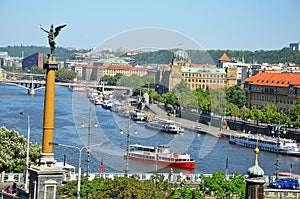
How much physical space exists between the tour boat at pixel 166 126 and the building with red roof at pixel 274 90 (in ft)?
33.7

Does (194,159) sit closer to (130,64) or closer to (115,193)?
(115,193)

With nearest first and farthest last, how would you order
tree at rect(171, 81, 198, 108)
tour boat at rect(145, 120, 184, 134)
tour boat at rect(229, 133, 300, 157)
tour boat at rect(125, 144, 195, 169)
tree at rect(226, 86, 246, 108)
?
tour boat at rect(125, 144, 195, 169), tour boat at rect(229, 133, 300, 157), tour boat at rect(145, 120, 184, 134), tree at rect(171, 81, 198, 108), tree at rect(226, 86, 246, 108)

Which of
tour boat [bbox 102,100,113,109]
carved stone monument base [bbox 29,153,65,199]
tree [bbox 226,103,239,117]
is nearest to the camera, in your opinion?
carved stone monument base [bbox 29,153,65,199]

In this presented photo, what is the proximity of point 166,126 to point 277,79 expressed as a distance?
572 inches

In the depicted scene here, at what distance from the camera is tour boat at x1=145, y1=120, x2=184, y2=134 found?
4678 centimetres

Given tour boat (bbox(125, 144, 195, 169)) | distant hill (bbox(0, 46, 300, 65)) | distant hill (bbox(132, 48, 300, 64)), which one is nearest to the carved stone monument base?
tour boat (bbox(125, 144, 195, 169))

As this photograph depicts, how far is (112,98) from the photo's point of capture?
71.7 metres

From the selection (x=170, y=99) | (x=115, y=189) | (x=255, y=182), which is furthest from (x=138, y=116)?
(x=255, y=182)

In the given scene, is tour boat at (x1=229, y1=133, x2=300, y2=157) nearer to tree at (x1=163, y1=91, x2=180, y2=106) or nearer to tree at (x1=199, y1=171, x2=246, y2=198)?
tree at (x1=163, y1=91, x2=180, y2=106)

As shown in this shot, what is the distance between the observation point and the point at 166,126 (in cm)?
4750

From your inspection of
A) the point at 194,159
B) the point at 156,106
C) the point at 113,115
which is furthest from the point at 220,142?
the point at 156,106

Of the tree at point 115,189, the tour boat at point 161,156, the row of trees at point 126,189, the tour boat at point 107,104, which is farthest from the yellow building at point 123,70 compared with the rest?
the tree at point 115,189

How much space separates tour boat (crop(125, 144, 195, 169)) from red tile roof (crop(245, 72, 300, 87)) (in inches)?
956

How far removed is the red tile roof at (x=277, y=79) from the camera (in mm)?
57006
